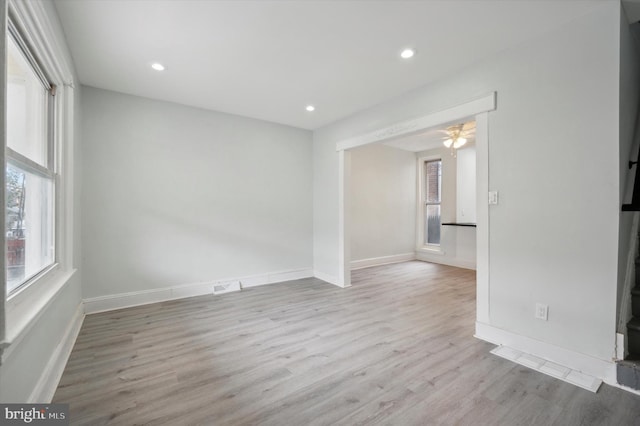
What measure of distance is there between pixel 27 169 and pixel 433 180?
22.8 ft

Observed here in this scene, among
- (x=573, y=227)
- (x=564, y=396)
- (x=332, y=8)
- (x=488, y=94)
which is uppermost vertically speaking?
(x=332, y=8)

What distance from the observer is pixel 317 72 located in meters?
2.96

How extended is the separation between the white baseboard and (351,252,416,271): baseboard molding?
23 centimetres

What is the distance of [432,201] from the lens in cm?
687

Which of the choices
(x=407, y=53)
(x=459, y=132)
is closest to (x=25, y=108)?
(x=407, y=53)

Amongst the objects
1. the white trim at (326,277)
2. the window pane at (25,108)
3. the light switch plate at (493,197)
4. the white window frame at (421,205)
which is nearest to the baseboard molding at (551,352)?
the light switch plate at (493,197)

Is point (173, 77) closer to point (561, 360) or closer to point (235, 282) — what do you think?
point (235, 282)

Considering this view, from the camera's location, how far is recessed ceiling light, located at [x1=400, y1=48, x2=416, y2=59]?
8.25 ft

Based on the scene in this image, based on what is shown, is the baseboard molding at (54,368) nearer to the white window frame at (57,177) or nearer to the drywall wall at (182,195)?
the white window frame at (57,177)

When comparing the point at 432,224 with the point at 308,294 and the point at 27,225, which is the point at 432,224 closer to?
the point at 308,294

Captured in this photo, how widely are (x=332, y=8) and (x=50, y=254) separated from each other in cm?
296

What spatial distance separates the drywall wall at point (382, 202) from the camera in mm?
5879

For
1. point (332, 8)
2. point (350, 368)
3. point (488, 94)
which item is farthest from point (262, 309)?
point (488, 94)

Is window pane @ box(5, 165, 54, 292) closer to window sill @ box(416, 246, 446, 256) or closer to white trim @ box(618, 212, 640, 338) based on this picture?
white trim @ box(618, 212, 640, 338)
